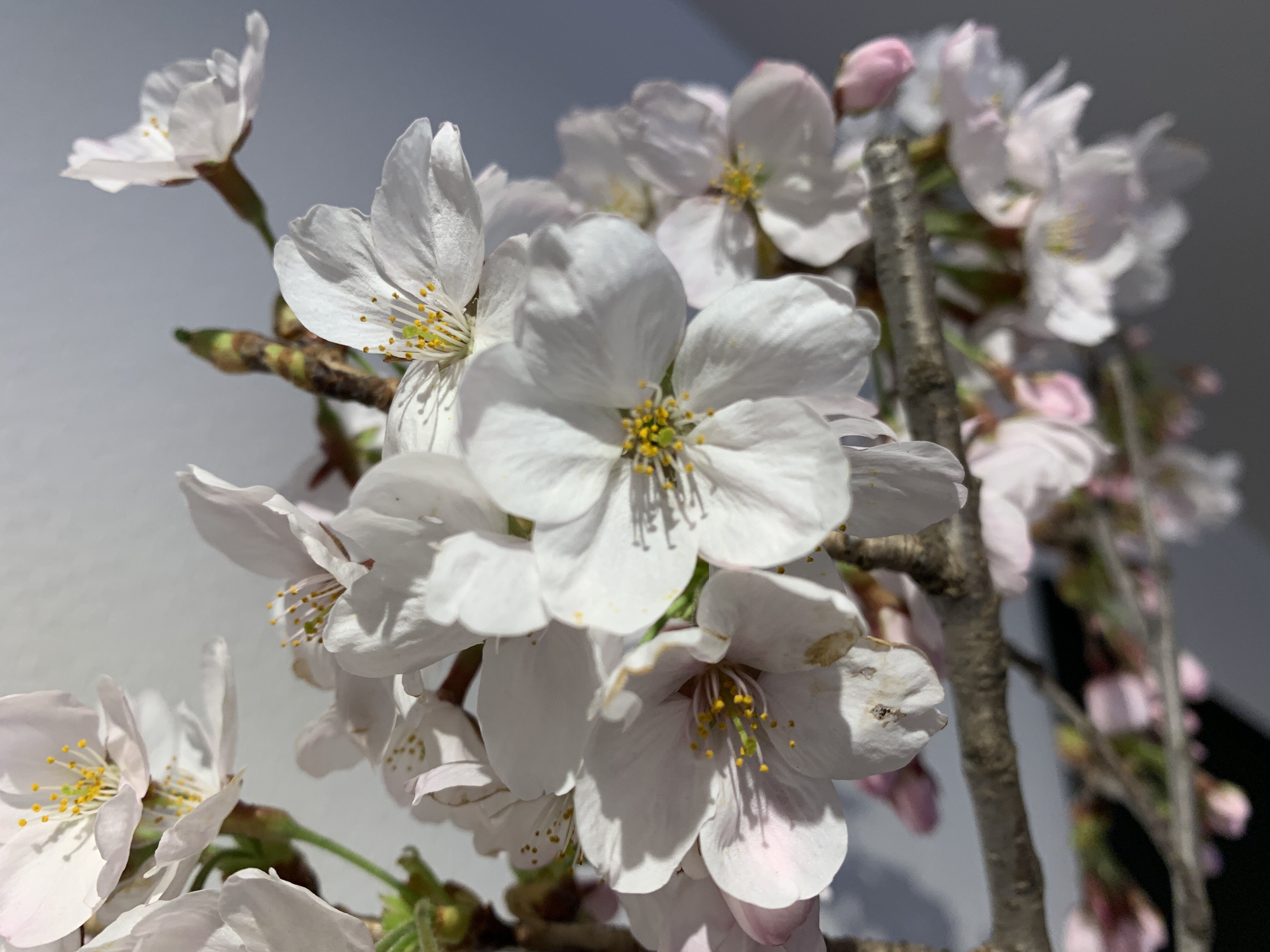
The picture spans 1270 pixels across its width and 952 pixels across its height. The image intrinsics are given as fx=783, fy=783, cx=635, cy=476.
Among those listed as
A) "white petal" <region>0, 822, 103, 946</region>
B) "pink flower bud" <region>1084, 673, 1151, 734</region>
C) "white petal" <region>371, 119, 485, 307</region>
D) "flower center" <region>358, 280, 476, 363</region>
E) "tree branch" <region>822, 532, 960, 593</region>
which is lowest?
"pink flower bud" <region>1084, 673, 1151, 734</region>

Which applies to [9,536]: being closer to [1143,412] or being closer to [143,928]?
[143,928]

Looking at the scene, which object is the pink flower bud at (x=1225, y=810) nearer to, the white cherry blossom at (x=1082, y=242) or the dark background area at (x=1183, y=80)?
the white cherry blossom at (x=1082, y=242)

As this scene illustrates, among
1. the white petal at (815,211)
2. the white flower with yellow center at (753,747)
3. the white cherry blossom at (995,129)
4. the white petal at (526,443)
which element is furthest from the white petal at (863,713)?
the white cherry blossom at (995,129)

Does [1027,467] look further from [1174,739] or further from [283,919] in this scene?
[283,919]

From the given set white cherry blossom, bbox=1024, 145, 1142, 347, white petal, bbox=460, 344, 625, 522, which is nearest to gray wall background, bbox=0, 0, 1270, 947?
white petal, bbox=460, 344, 625, 522

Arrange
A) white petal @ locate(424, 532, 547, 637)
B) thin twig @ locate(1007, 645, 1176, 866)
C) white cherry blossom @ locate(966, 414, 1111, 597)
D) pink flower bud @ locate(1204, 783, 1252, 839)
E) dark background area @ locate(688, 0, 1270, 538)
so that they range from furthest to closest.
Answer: dark background area @ locate(688, 0, 1270, 538) < pink flower bud @ locate(1204, 783, 1252, 839) < thin twig @ locate(1007, 645, 1176, 866) < white cherry blossom @ locate(966, 414, 1111, 597) < white petal @ locate(424, 532, 547, 637)

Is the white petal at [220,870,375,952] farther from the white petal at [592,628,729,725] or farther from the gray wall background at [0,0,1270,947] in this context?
the gray wall background at [0,0,1270,947]
